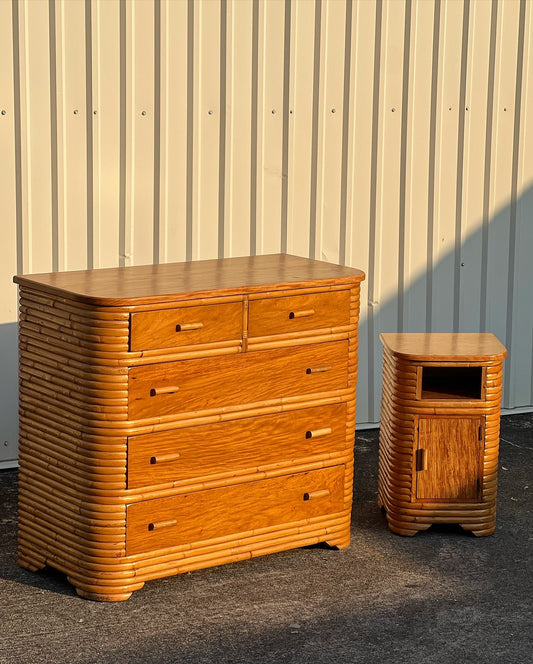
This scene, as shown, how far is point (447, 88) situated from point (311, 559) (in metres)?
A: 3.10

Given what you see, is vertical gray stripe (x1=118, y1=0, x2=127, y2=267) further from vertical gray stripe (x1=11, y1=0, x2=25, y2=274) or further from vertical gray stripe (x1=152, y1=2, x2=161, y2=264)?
vertical gray stripe (x1=11, y1=0, x2=25, y2=274)

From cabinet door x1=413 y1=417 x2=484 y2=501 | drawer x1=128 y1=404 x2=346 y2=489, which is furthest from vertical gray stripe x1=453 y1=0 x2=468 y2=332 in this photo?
drawer x1=128 y1=404 x2=346 y2=489

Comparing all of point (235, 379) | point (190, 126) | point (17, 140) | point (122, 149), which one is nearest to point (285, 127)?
point (190, 126)

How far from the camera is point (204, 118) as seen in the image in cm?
583

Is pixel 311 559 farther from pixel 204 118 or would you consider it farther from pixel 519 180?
pixel 519 180

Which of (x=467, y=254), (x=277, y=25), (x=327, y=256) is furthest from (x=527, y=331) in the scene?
(x=277, y=25)

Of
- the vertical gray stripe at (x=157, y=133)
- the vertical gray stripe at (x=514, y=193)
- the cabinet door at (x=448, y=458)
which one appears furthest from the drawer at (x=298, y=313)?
the vertical gray stripe at (x=514, y=193)

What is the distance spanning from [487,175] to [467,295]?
719 millimetres

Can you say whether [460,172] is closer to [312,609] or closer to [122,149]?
[122,149]

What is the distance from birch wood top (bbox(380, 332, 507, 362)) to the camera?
15.5ft

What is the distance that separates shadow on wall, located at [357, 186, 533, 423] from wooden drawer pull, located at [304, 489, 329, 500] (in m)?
1.89

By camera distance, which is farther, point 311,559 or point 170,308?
point 311,559

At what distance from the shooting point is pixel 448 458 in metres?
4.80

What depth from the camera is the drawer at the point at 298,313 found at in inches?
168
